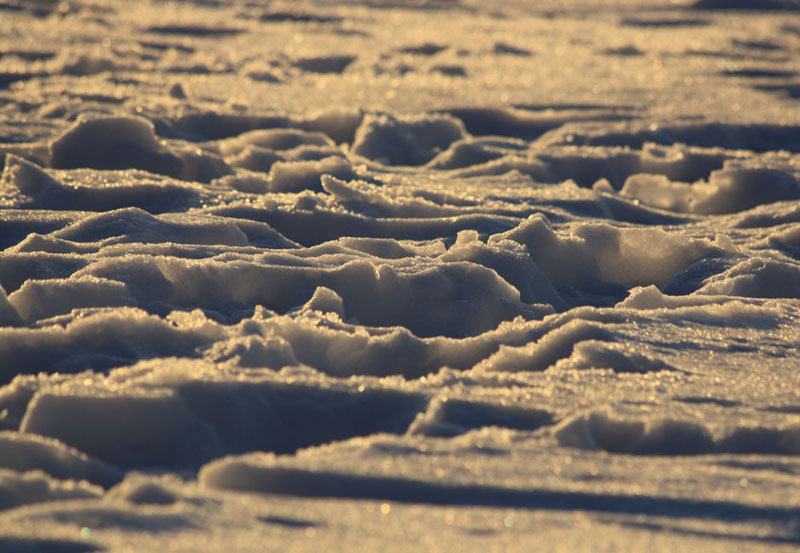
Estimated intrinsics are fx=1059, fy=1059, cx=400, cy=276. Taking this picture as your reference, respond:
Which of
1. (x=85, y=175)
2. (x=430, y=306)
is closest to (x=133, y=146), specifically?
(x=85, y=175)

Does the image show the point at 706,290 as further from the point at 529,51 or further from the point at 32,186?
the point at 529,51

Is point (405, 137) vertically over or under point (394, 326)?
over

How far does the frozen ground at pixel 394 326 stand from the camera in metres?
1.67

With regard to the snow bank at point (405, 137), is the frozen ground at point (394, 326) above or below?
below

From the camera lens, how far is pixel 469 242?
131 inches

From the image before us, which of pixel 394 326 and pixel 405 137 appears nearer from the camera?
pixel 394 326

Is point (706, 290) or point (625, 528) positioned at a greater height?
point (706, 290)

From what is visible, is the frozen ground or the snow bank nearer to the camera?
the frozen ground

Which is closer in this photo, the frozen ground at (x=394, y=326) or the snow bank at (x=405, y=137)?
the frozen ground at (x=394, y=326)

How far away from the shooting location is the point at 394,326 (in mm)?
2779

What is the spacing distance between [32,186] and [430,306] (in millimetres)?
1773

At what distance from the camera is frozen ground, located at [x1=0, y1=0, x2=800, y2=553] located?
1668 millimetres

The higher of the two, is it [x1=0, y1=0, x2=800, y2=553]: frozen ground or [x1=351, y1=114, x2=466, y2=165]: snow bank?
[x1=351, y1=114, x2=466, y2=165]: snow bank

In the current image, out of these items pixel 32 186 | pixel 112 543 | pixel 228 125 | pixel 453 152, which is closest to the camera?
pixel 112 543
